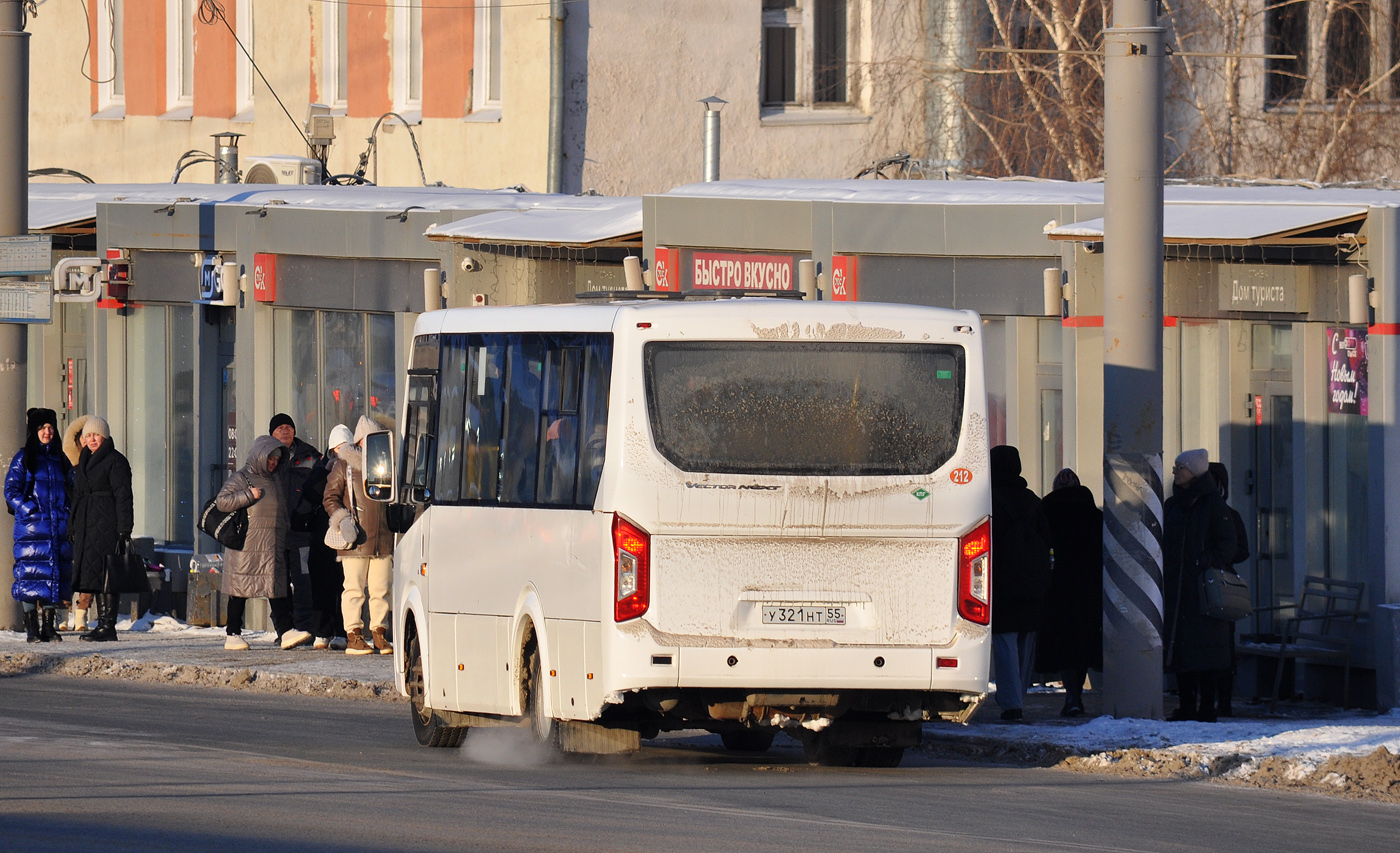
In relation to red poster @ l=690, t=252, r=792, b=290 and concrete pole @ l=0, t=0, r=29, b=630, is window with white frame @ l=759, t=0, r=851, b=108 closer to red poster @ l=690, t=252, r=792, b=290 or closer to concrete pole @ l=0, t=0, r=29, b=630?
red poster @ l=690, t=252, r=792, b=290

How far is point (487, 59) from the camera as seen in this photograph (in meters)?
29.2

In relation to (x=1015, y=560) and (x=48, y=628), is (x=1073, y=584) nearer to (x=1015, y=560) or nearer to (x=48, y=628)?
(x=1015, y=560)

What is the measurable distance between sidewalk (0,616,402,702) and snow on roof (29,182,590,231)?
15.2 feet

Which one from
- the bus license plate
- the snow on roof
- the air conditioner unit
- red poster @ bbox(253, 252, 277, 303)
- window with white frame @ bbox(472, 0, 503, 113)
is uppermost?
window with white frame @ bbox(472, 0, 503, 113)

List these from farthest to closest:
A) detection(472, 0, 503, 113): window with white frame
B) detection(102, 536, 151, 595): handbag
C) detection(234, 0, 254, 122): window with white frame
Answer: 1. detection(234, 0, 254, 122): window with white frame
2. detection(472, 0, 503, 113): window with white frame
3. detection(102, 536, 151, 595): handbag

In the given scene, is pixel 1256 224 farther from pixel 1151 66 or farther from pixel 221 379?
pixel 221 379

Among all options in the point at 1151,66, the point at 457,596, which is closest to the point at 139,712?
the point at 457,596

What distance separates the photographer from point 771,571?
1115 cm

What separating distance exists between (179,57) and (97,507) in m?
15.4

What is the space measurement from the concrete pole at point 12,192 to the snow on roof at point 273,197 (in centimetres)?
354

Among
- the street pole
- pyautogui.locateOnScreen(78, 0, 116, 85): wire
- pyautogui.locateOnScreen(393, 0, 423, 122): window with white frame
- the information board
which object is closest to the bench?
the street pole

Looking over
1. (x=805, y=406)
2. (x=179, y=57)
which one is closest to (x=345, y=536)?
(x=805, y=406)

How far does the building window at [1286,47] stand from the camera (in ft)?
95.3

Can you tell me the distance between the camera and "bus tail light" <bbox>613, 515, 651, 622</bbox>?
1102cm
